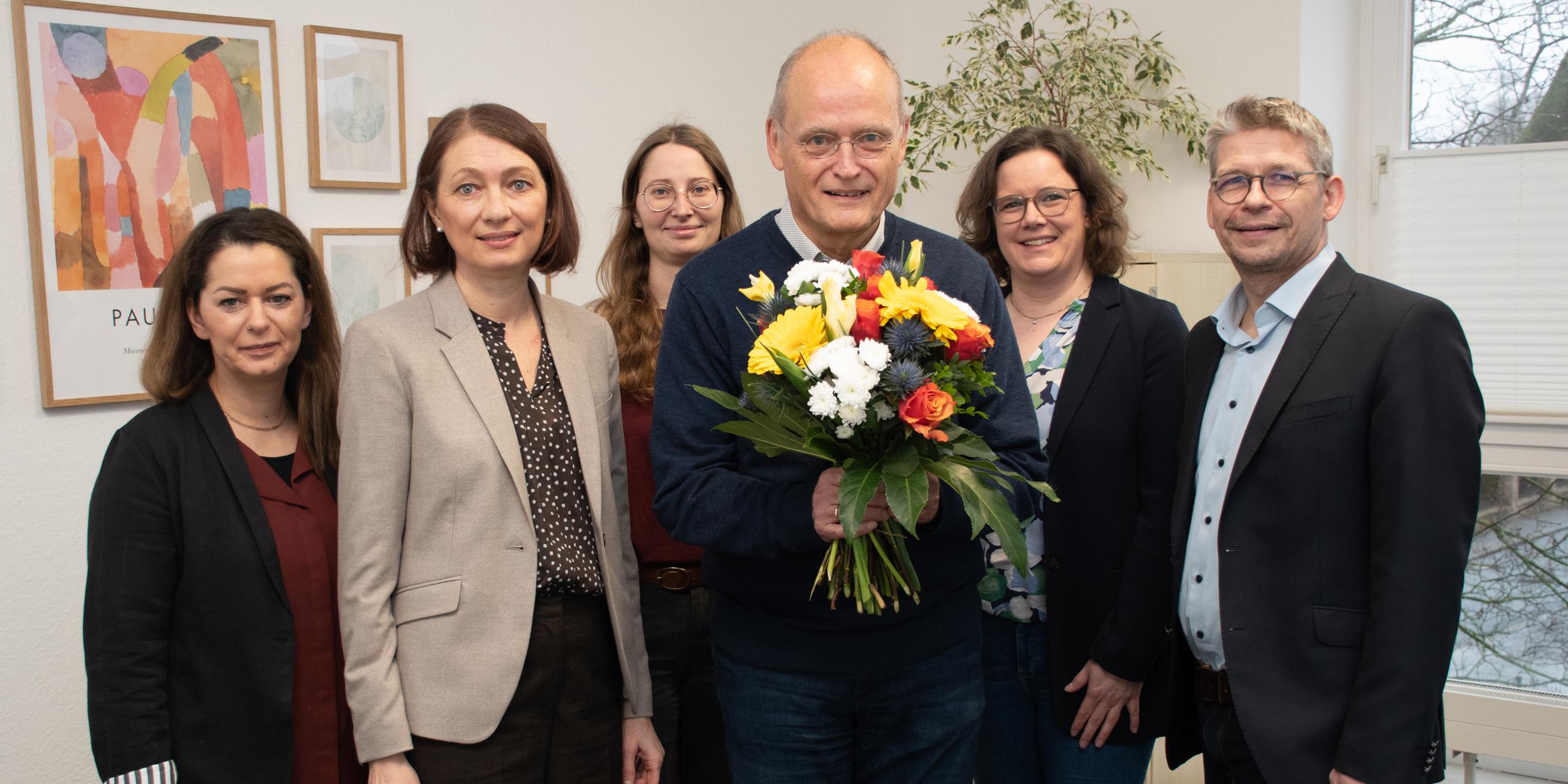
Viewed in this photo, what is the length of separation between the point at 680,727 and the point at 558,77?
232 cm

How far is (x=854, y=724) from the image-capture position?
1612 millimetres

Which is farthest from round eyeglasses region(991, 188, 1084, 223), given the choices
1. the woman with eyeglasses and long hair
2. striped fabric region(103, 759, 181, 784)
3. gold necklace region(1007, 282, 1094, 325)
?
striped fabric region(103, 759, 181, 784)

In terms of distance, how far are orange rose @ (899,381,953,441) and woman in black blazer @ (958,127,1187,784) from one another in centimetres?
74

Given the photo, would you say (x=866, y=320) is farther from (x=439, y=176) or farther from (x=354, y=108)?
(x=354, y=108)

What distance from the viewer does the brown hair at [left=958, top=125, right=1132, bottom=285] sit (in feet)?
7.14

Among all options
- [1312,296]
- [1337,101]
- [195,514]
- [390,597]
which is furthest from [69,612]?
[1337,101]

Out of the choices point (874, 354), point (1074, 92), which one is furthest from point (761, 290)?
point (1074, 92)

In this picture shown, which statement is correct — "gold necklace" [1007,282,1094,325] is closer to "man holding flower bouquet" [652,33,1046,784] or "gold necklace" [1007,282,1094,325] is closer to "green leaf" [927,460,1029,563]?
"man holding flower bouquet" [652,33,1046,784]

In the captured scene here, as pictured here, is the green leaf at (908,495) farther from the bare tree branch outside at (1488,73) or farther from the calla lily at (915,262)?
the bare tree branch outside at (1488,73)

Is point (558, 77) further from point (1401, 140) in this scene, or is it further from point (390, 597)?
point (1401, 140)

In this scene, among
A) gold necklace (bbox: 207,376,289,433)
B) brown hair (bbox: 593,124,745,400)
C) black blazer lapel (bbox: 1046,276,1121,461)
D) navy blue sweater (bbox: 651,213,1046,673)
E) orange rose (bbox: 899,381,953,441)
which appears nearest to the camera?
orange rose (bbox: 899,381,953,441)

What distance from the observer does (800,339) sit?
4.51 feet

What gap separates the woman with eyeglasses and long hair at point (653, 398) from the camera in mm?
2232

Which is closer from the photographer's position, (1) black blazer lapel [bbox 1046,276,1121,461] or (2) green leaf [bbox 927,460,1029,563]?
(2) green leaf [bbox 927,460,1029,563]
